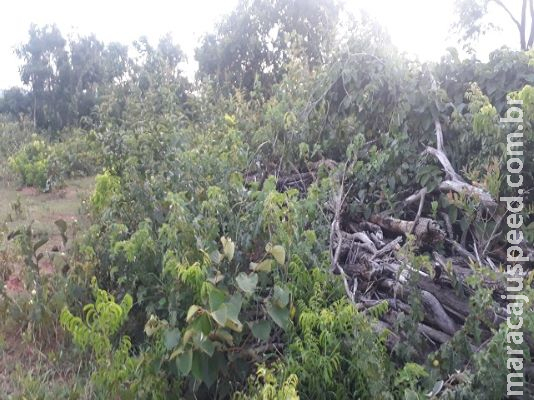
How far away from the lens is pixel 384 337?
86.0 inches

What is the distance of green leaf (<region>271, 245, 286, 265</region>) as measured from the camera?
7.75 feet

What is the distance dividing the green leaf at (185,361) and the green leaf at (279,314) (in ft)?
1.16

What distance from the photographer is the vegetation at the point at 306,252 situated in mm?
2154

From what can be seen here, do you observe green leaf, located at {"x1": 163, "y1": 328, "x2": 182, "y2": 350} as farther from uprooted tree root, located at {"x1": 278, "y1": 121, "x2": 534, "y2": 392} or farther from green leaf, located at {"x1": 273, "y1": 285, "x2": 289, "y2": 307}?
uprooted tree root, located at {"x1": 278, "y1": 121, "x2": 534, "y2": 392}

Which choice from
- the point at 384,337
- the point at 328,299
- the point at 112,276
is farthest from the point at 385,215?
the point at 112,276

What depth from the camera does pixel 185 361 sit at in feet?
6.95

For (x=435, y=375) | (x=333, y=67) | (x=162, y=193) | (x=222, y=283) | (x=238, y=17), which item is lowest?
(x=435, y=375)

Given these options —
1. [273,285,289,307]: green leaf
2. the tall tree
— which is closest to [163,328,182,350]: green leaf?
[273,285,289,307]: green leaf

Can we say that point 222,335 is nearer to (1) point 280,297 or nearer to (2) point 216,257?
(1) point 280,297

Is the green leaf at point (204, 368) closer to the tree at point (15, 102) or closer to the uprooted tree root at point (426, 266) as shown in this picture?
the uprooted tree root at point (426, 266)

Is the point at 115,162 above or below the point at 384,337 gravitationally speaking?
above

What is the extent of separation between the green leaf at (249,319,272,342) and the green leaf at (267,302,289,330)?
0.23 ft

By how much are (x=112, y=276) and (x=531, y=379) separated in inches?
84.6

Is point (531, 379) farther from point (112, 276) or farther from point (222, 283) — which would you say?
point (112, 276)
